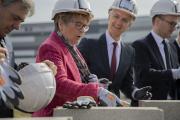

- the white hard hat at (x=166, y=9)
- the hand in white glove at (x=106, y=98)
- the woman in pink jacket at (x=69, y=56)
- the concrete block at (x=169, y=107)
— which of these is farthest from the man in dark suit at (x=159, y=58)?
the hand in white glove at (x=106, y=98)

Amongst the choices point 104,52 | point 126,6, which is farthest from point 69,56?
point 126,6

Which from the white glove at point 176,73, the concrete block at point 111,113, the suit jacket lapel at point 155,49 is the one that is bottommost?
the white glove at point 176,73

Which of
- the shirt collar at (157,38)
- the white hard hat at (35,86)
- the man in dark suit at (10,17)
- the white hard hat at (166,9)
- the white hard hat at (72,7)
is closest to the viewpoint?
the white hard hat at (35,86)

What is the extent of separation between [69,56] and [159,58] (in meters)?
1.60

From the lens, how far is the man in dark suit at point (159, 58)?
495cm

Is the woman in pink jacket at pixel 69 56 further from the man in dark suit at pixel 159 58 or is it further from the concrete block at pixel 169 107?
the man in dark suit at pixel 159 58

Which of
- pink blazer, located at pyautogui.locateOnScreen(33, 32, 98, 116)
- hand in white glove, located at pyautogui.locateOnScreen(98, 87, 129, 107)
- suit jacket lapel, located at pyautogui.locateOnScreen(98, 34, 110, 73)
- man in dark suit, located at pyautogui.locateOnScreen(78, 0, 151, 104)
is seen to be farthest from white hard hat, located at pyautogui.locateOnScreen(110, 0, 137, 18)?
hand in white glove, located at pyautogui.locateOnScreen(98, 87, 129, 107)

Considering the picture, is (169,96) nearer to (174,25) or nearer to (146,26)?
(174,25)

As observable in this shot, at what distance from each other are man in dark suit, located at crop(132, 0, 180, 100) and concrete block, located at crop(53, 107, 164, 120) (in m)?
1.66

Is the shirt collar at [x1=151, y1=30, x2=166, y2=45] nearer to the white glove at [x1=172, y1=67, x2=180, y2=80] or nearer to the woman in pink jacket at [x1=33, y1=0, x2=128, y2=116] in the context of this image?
the white glove at [x1=172, y1=67, x2=180, y2=80]

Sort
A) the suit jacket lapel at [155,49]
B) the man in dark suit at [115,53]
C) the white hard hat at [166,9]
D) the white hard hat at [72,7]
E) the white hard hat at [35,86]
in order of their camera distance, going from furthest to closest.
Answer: the white hard hat at [166,9]
the suit jacket lapel at [155,49]
the man in dark suit at [115,53]
the white hard hat at [72,7]
the white hard hat at [35,86]

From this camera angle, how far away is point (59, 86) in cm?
342

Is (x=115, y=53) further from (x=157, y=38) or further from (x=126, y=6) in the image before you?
(x=157, y=38)

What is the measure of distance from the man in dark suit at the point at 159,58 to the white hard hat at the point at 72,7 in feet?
4.40
